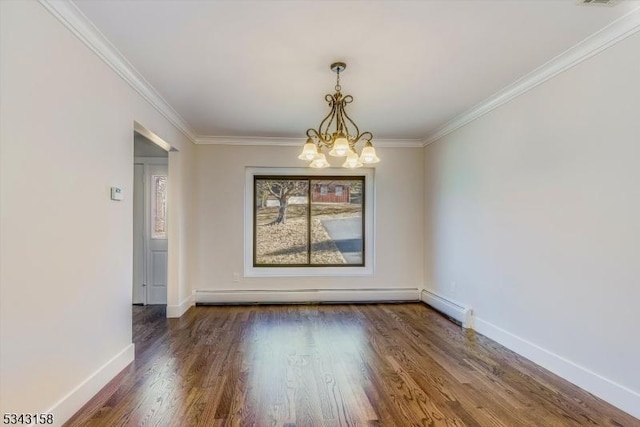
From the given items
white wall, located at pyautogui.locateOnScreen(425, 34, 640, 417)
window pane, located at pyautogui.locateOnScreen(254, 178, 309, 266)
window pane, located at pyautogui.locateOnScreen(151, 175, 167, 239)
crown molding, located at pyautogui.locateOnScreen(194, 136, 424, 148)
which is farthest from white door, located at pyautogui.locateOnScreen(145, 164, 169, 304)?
white wall, located at pyautogui.locateOnScreen(425, 34, 640, 417)

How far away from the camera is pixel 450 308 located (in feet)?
14.5

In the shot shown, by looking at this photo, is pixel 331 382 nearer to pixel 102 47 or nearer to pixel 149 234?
pixel 102 47

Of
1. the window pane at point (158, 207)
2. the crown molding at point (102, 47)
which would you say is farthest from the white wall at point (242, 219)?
the crown molding at point (102, 47)

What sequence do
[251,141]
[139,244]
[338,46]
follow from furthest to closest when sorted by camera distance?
[251,141], [139,244], [338,46]

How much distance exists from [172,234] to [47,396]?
8.69 ft

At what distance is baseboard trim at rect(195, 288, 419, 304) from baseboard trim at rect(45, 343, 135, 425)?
2.14 m

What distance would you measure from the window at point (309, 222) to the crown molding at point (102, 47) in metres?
2.08

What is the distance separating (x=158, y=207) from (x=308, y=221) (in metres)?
2.28

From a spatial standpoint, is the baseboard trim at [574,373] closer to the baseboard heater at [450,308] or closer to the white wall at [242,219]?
the baseboard heater at [450,308]

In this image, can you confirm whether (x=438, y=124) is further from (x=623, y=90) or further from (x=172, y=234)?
(x=172, y=234)

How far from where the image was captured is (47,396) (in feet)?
6.46

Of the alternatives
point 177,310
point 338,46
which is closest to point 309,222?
point 177,310

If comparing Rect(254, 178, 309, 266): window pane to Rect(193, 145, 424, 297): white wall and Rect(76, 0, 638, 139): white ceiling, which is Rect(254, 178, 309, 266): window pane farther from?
Rect(76, 0, 638, 139): white ceiling

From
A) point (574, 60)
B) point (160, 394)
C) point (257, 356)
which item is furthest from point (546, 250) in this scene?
point (160, 394)
